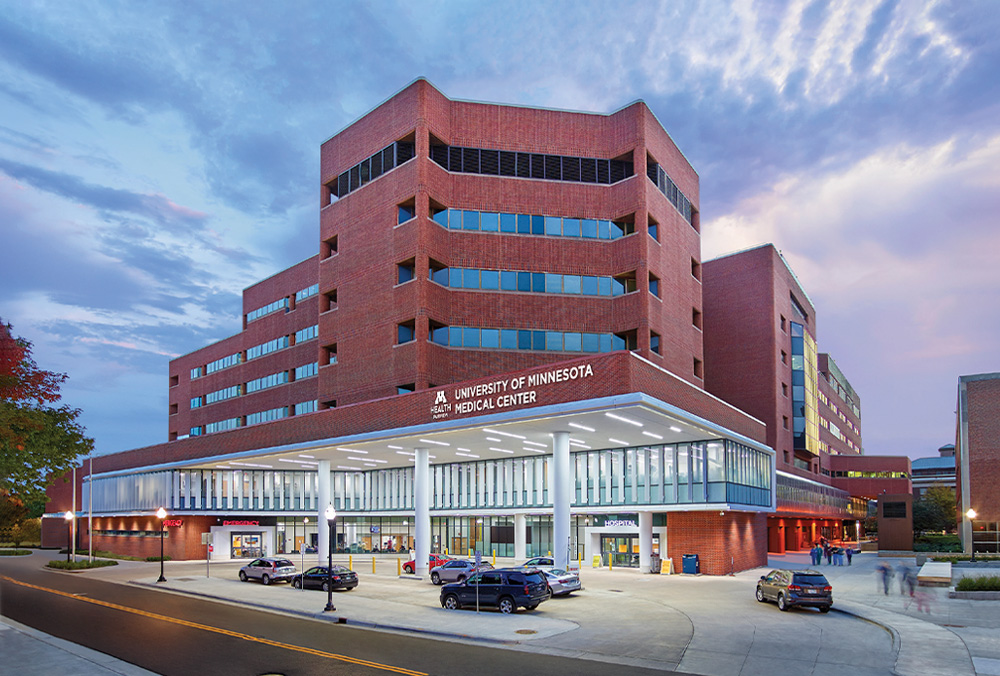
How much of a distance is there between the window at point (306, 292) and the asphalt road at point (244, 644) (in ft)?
144

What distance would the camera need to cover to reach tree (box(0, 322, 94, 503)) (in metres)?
22.1

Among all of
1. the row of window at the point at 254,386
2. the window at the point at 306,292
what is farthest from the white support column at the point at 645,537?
the window at the point at 306,292

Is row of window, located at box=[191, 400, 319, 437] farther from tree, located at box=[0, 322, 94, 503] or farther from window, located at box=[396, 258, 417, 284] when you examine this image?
tree, located at box=[0, 322, 94, 503]

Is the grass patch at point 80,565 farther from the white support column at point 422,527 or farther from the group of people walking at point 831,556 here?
the group of people walking at point 831,556

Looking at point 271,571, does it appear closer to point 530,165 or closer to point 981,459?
point 530,165

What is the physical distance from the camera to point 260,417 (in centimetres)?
8419

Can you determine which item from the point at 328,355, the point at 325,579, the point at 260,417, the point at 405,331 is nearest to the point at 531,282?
the point at 405,331

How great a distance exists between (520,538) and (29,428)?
44.7 meters

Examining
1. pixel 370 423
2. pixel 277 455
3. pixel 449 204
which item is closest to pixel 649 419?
pixel 370 423

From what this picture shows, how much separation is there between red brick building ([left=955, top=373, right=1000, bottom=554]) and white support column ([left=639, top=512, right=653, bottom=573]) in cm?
3205

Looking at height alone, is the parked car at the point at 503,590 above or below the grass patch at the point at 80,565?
above

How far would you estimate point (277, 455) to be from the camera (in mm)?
59031

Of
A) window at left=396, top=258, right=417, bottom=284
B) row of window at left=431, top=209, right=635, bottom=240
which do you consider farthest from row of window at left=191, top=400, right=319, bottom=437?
row of window at left=431, top=209, right=635, bottom=240

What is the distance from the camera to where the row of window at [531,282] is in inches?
2266
